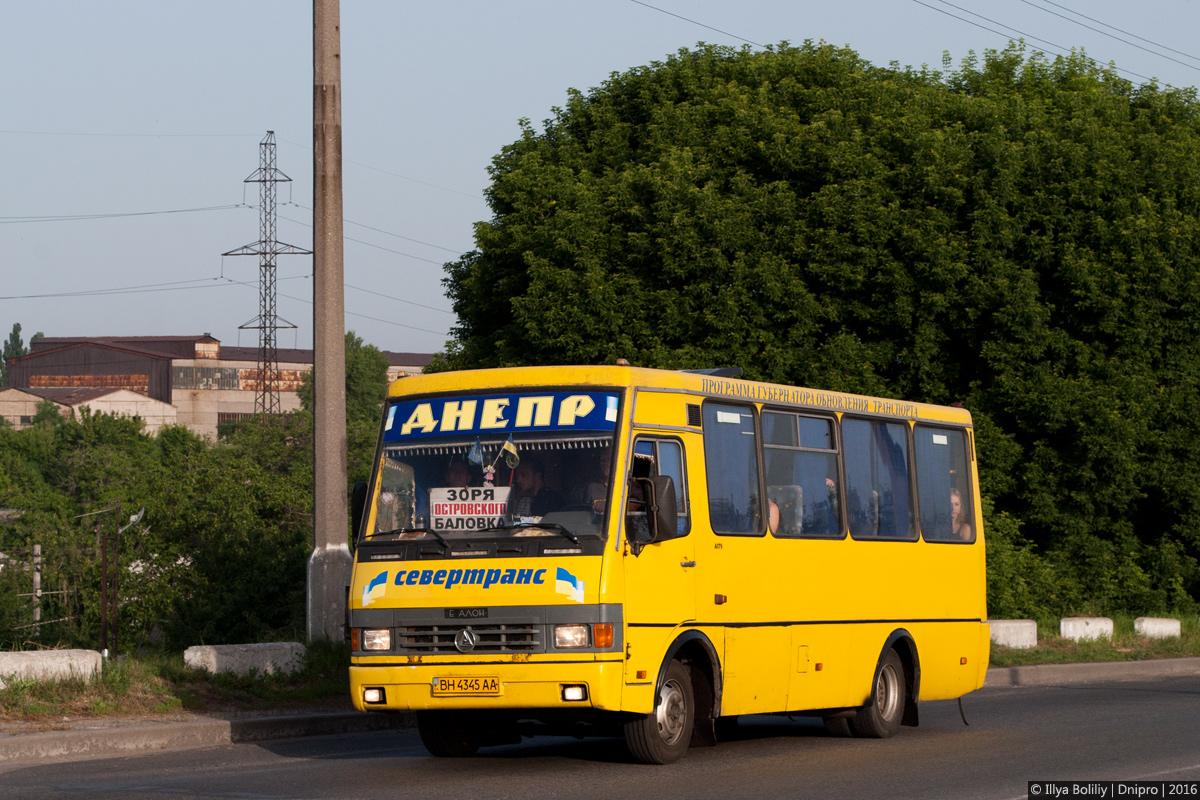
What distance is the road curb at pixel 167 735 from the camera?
11.5 metres

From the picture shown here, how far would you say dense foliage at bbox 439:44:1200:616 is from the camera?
29516 mm

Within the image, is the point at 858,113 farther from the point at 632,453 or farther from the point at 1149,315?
the point at 632,453

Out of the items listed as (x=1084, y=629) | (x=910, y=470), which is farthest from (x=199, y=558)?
(x=910, y=470)

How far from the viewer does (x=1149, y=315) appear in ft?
98.0

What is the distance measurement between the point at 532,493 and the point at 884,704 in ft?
15.4

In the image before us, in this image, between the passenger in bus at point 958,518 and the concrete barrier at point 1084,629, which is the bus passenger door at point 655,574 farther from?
the concrete barrier at point 1084,629

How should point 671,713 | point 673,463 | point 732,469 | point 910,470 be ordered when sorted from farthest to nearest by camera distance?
point 910,470
point 732,469
point 673,463
point 671,713

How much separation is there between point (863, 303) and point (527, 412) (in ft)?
67.2

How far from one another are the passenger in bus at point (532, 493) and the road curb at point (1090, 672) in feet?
34.5

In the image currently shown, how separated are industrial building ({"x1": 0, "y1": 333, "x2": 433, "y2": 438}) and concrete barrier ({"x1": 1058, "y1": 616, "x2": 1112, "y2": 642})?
435ft

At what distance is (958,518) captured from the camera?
15.2m

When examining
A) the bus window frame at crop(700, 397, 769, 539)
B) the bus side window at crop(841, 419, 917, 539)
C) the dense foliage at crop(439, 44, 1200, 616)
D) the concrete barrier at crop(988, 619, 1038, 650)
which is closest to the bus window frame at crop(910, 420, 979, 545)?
the bus side window at crop(841, 419, 917, 539)

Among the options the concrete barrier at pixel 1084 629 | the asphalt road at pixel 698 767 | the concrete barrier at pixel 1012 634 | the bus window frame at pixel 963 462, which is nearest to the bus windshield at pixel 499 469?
the asphalt road at pixel 698 767

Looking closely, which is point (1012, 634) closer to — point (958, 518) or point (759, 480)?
point (958, 518)
